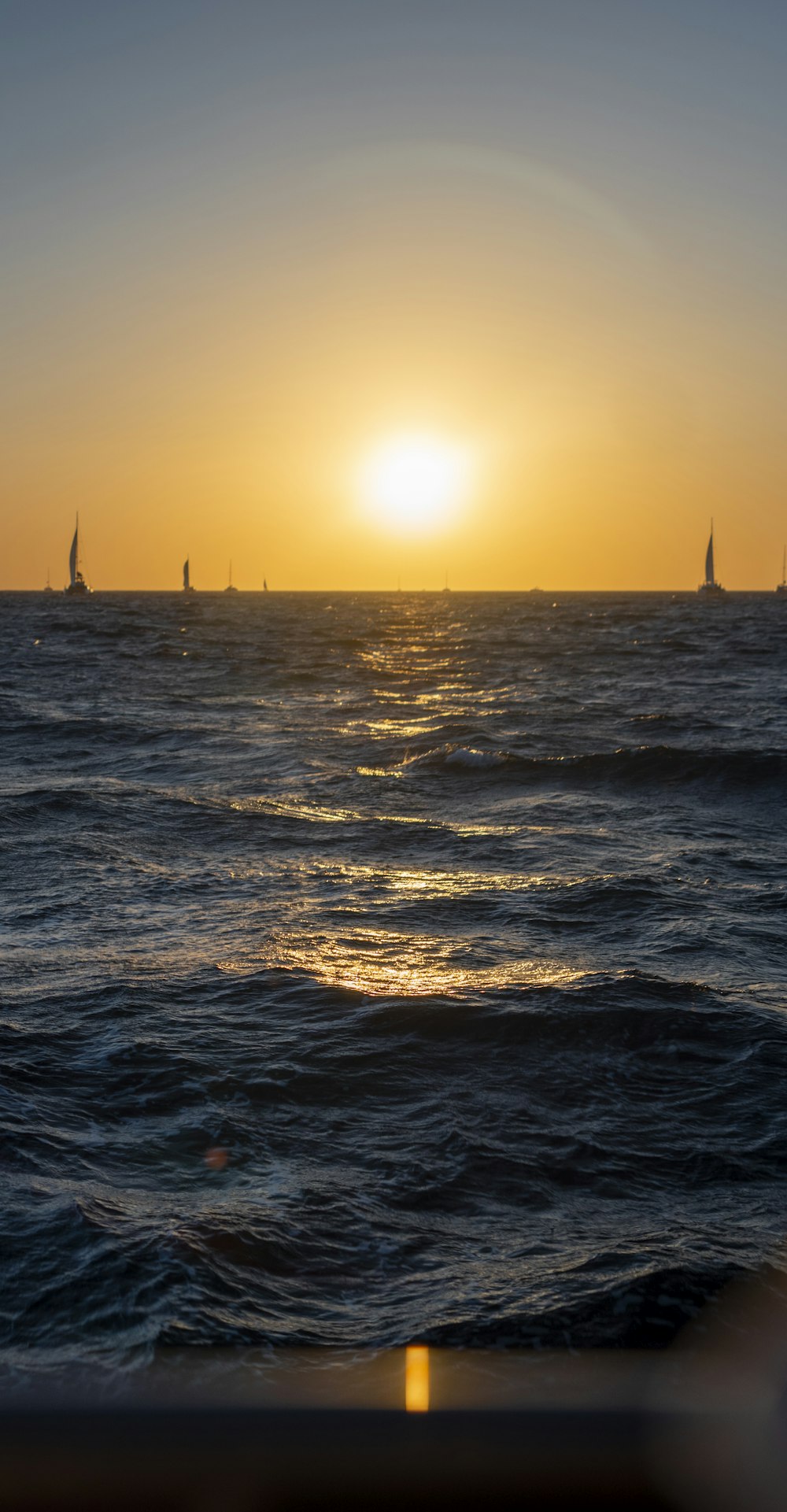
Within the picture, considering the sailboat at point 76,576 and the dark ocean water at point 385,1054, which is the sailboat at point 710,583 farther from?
the dark ocean water at point 385,1054

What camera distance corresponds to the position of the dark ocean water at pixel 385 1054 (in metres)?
4.00

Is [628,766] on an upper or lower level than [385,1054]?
upper

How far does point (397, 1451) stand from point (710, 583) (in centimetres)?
14533

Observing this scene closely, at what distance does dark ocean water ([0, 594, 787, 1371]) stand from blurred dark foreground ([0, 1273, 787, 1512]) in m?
2.77

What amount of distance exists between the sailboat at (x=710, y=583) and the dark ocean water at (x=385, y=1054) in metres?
126

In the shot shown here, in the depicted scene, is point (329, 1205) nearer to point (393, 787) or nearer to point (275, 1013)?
point (275, 1013)

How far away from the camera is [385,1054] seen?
6324 millimetres

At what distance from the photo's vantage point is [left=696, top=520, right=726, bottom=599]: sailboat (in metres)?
135

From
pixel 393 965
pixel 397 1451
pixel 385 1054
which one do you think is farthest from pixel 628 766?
pixel 397 1451

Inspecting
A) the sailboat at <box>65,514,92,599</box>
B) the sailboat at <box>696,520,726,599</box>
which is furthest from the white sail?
the sailboat at <box>65,514,92,599</box>

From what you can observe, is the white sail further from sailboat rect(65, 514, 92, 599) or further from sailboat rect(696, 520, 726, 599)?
sailboat rect(65, 514, 92, 599)

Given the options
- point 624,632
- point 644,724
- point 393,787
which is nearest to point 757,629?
point 624,632

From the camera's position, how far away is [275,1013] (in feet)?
22.4

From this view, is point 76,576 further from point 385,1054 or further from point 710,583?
point 385,1054
